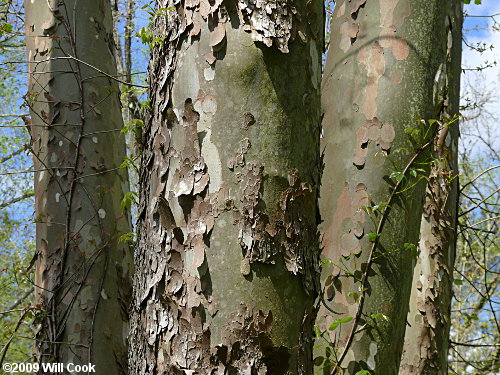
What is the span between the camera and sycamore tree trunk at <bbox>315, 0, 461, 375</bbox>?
80.4 inches

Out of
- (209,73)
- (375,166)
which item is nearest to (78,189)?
(375,166)

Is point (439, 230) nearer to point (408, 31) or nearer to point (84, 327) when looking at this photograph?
point (408, 31)

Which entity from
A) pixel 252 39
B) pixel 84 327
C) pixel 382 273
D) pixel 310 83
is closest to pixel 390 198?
pixel 382 273

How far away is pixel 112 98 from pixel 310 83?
78.0 inches

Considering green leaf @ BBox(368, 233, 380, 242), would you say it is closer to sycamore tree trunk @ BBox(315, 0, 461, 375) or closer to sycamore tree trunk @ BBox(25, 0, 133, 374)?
sycamore tree trunk @ BBox(315, 0, 461, 375)

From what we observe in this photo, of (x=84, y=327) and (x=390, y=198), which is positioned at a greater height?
(x=390, y=198)

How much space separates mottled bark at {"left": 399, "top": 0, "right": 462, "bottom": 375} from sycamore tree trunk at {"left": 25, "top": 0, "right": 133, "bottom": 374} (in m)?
1.46

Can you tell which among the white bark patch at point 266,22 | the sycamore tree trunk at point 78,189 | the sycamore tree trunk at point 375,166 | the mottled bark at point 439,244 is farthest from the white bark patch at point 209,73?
the sycamore tree trunk at point 78,189

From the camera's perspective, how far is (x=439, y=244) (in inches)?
108

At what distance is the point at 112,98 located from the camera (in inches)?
124

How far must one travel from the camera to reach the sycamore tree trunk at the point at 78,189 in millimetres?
2783

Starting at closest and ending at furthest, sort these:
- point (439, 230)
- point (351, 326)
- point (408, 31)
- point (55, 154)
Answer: point (351, 326), point (408, 31), point (439, 230), point (55, 154)

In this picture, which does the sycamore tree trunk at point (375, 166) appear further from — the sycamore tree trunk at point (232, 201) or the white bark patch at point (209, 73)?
the white bark patch at point (209, 73)

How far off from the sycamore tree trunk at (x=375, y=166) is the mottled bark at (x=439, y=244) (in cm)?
10
